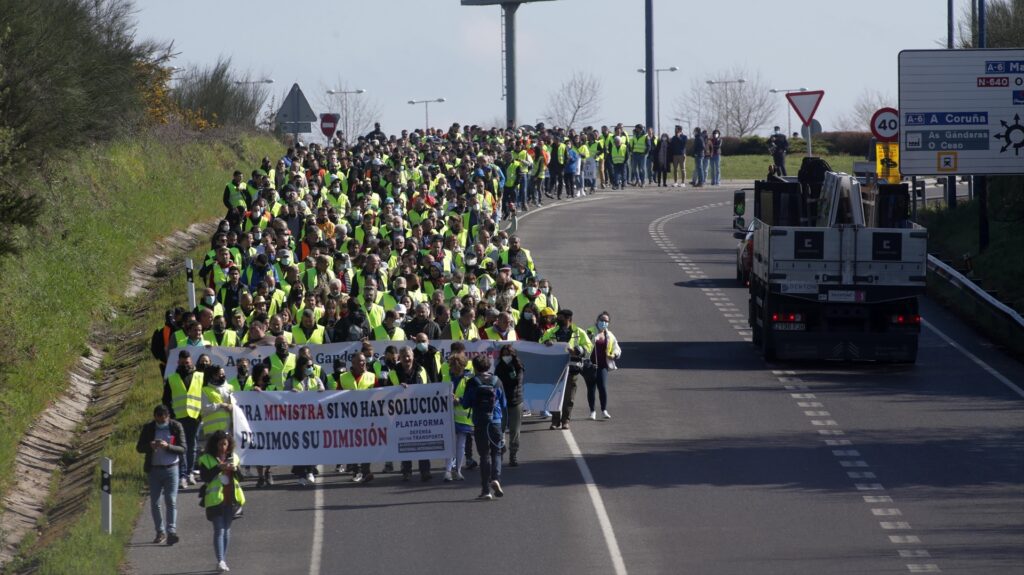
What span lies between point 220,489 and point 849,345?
1324cm

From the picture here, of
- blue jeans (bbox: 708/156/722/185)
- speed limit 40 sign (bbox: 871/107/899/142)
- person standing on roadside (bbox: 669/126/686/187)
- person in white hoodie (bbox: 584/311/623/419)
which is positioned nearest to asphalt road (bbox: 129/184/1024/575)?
person in white hoodie (bbox: 584/311/623/419)

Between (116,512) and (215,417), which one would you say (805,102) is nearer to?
(215,417)

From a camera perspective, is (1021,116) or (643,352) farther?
(1021,116)

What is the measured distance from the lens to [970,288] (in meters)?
32.8

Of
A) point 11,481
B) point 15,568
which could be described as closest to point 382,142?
point 11,481

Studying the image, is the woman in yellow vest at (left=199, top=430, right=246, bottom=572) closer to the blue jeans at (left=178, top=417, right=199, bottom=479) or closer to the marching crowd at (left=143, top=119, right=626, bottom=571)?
the marching crowd at (left=143, top=119, right=626, bottom=571)

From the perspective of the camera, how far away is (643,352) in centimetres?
2984

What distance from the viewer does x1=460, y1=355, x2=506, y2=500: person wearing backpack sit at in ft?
65.3

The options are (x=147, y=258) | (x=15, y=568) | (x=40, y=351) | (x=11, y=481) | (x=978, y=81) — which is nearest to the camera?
(x=15, y=568)

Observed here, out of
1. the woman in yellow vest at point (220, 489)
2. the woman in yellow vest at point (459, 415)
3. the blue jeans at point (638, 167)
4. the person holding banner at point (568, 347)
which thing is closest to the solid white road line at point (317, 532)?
the woman in yellow vest at point (220, 489)

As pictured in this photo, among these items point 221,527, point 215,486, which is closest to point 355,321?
point 215,486

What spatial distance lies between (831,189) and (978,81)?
4.54m

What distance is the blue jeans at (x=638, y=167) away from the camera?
5988cm

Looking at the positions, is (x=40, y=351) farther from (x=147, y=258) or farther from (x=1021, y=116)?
(x=1021, y=116)
